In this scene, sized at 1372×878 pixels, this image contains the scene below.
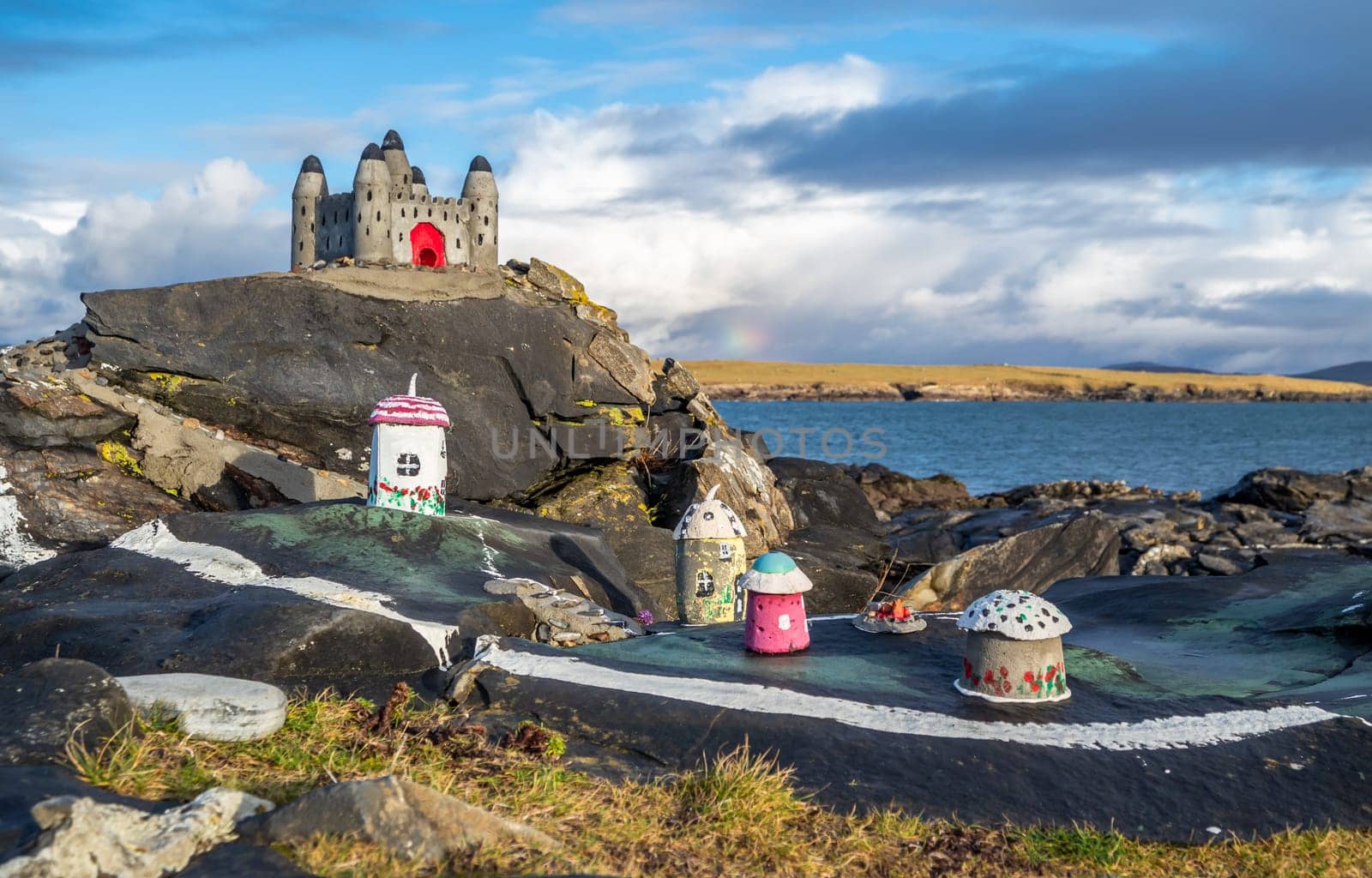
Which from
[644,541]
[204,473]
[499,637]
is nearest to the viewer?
[499,637]

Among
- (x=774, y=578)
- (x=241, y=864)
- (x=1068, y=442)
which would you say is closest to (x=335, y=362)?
(x=774, y=578)

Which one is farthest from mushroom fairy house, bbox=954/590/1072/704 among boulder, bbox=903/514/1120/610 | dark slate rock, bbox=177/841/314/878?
boulder, bbox=903/514/1120/610

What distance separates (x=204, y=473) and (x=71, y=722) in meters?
10.7

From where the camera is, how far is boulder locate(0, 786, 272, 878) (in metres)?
4.51

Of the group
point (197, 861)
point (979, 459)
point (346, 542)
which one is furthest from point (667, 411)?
point (979, 459)

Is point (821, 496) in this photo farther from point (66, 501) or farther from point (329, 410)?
point (66, 501)

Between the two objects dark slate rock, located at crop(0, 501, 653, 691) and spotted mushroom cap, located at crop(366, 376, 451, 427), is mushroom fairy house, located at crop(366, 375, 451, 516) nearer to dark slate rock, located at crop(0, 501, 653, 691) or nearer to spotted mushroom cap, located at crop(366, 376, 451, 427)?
spotted mushroom cap, located at crop(366, 376, 451, 427)

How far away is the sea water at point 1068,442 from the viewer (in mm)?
62281

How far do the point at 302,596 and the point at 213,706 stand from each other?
3.81 meters

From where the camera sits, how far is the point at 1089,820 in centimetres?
660

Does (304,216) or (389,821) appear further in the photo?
(304,216)

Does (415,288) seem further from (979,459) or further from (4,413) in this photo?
(979,459)

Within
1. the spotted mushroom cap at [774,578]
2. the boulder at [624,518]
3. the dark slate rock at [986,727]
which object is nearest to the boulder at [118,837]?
the dark slate rock at [986,727]

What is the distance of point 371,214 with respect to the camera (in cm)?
2114
